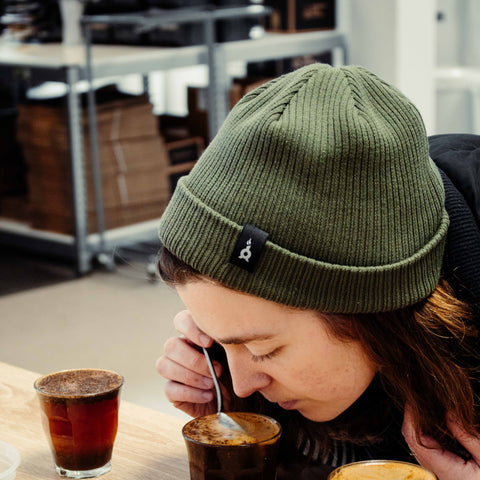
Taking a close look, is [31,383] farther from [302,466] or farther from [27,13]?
[27,13]

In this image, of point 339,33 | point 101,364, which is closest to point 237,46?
point 339,33

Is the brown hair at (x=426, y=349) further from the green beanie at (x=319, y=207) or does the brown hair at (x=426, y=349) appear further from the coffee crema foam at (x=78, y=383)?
the coffee crema foam at (x=78, y=383)

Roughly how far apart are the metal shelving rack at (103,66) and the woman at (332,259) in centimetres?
292

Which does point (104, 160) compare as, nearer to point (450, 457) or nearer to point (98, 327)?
point (98, 327)

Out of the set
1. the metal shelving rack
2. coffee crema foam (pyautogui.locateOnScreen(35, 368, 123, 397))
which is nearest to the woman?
coffee crema foam (pyautogui.locateOnScreen(35, 368, 123, 397))

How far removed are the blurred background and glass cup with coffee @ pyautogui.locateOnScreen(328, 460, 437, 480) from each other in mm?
2254

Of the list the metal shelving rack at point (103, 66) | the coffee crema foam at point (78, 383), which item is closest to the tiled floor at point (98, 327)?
the metal shelving rack at point (103, 66)

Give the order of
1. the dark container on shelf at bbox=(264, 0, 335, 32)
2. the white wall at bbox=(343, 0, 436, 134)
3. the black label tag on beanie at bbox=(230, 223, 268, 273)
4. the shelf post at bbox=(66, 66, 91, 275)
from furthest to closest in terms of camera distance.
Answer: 1. the dark container on shelf at bbox=(264, 0, 335, 32)
2. the white wall at bbox=(343, 0, 436, 134)
3. the shelf post at bbox=(66, 66, 91, 275)
4. the black label tag on beanie at bbox=(230, 223, 268, 273)

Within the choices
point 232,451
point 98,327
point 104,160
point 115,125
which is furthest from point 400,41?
point 232,451

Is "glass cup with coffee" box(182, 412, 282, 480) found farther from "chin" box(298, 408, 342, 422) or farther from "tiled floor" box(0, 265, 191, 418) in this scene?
"tiled floor" box(0, 265, 191, 418)

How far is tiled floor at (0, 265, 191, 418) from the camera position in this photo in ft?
9.55

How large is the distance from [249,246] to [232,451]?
0.20 meters

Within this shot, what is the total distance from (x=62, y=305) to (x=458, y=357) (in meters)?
2.83

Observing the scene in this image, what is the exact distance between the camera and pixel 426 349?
37.6 inches
